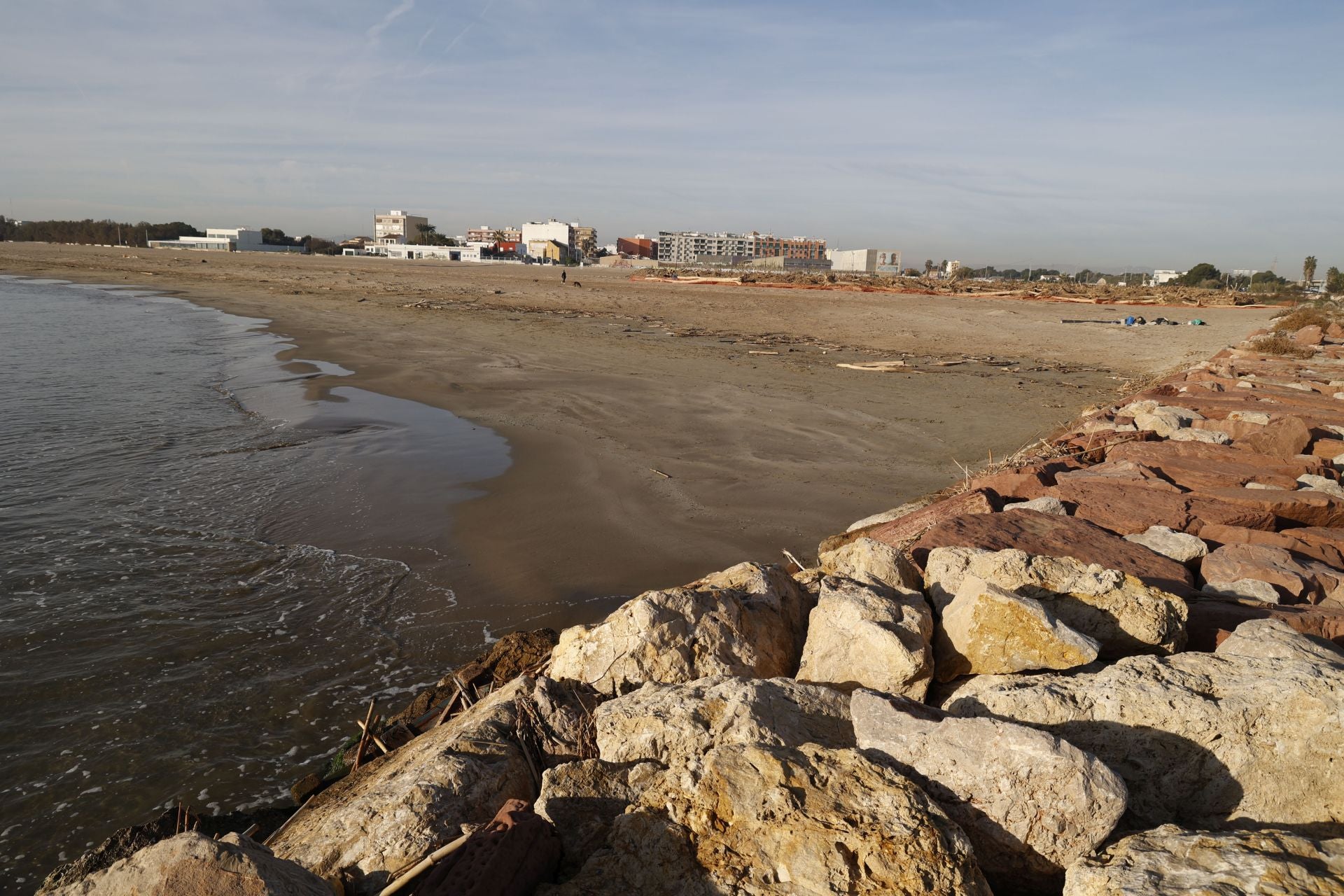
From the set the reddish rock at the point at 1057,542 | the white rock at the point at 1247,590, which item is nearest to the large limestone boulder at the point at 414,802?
the reddish rock at the point at 1057,542

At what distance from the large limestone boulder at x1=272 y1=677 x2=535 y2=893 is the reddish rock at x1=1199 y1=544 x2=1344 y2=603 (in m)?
3.18

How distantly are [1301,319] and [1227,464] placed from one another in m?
19.1

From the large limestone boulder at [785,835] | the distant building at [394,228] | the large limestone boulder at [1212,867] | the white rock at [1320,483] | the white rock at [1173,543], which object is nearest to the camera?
the large limestone boulder at [1212,867]

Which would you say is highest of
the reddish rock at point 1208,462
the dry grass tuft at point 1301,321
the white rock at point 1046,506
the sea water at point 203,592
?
the dry grass tuft at point 1301,321

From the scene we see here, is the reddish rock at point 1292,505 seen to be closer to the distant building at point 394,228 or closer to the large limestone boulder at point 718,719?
the large limestone boulder at point 718,719

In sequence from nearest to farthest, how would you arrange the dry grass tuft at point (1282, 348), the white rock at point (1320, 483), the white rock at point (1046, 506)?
the white rock at point (1046, 506), the white rock at point (1320, 483), the dry grass tuft at point (1282, 348)

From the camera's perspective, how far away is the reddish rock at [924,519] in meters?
4.44

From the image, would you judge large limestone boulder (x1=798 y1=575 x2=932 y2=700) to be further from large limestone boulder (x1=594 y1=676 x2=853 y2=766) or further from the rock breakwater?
large limestone boulder (x1=594 y1=676 x2=853 y2=766)

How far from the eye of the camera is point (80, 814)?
10.5 ft

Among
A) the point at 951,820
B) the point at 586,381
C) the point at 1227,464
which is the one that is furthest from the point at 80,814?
the point at 586,381

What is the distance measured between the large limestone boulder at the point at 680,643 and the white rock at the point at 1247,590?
1863 mm

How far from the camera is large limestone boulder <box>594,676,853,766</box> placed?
2.31 metres

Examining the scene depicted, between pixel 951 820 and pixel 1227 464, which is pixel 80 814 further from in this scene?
pixel 1227 464

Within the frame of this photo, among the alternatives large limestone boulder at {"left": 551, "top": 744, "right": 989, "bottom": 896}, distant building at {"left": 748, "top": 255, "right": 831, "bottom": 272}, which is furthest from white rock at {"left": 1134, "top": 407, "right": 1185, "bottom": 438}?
distant building at {"left": 748, "top": 255, "right": 831, "bottom": 272}
